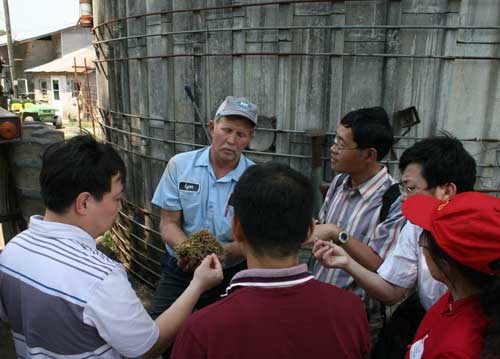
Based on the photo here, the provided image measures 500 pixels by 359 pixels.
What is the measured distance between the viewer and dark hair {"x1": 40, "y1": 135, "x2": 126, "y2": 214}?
1.58 meters

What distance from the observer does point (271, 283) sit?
134 cm

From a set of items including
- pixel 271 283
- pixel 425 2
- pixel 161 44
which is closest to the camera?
pixel 271 283

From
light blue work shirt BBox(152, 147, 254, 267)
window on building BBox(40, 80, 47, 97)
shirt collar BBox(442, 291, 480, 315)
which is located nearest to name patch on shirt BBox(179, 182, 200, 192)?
light blue work shirt BBox(152, 147, 254, 267)

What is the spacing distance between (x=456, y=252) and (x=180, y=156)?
192cm

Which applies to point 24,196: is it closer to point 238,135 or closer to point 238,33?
point 238,135

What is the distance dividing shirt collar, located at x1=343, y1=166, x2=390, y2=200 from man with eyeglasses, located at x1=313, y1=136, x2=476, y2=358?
16.2 inches

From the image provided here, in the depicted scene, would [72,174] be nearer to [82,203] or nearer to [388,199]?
[82,203]

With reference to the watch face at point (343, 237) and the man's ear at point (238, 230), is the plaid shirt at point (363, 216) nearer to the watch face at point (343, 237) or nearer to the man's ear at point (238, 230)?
the watch face at point (343, 237)

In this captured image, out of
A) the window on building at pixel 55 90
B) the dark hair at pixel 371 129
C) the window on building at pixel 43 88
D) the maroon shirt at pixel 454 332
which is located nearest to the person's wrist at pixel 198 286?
the maroon shirt at pixel 454 332

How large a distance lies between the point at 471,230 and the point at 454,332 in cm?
34

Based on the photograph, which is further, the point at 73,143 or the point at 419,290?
the point at 419,290

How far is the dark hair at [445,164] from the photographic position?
1.96 m

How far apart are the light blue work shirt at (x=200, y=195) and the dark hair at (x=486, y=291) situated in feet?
4.81

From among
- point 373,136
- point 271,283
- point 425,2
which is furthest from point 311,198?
point 425,2
